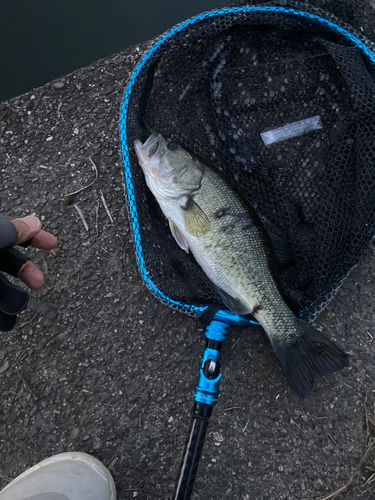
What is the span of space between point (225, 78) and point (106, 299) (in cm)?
179

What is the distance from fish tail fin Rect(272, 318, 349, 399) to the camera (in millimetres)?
1863

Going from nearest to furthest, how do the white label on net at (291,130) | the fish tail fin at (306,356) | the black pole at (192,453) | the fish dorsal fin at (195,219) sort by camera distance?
the black pole at (192,453) < the fish tail fin at (306,356) < the fish dorsal fin at (195,219) < the white label on net at (291,130)

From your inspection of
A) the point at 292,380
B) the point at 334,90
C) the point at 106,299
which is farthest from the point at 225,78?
the point at 292,380

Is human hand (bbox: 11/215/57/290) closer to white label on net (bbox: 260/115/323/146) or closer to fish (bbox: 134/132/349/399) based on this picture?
fish (bbox: 134/132/349/399)

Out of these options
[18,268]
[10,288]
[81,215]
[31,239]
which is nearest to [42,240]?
[31,239]

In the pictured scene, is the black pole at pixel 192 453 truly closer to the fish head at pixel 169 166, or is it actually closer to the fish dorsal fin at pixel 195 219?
the fish dorsal fin at pixel 195 219

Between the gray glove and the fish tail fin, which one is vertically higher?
the gray glove

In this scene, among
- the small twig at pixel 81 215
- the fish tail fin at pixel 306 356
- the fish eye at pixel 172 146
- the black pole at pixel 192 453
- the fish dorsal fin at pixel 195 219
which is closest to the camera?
the black pole at pixel 192 453

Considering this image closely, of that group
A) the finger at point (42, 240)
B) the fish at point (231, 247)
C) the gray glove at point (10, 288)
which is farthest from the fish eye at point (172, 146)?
the gray glove at point (10, 288)

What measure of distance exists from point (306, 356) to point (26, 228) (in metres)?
1.80

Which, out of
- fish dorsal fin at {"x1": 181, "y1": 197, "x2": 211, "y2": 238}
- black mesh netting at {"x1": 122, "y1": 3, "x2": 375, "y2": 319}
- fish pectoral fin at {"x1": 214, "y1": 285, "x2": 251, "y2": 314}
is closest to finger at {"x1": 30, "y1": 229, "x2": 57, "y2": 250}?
black mesh netting at {"x1": 122, "y1": 3, "x2": 375, "y2": 319}

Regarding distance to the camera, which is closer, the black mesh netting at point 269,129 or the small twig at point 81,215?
the black mesh netting at point 269,129

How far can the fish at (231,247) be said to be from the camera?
1.87 meters

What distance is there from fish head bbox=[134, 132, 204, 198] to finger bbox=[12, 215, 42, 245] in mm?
768
